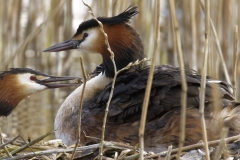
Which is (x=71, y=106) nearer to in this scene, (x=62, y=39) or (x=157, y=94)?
(x=157, y=94)

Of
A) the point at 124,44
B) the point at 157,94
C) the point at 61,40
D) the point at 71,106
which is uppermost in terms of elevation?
the point at 124,44

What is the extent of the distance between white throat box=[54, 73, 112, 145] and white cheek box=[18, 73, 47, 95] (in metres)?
0.31

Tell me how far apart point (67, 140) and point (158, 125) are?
89 centimetres

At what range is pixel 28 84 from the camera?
528 centimetres

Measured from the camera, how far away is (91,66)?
32.2ft

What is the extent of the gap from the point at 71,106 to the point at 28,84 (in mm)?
446

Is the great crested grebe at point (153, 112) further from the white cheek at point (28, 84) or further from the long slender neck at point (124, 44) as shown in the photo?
the white cheek at point (28, 84)

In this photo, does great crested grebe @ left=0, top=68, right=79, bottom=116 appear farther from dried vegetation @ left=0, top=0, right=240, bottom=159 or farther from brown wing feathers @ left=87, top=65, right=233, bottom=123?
dried vegetation @ left=0, top=0, right=240, bottom=159

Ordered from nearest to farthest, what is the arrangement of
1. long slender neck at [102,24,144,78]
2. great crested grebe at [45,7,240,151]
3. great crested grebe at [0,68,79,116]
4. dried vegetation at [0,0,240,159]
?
1. great crested grebe at [45,7,240,151]
2. great crested grebe at [0,68,79,116]
3. long slender neck at [102,24,144,78]
4. dried vegetation at [0,0,240,159]

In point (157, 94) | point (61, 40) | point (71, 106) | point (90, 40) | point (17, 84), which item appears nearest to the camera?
point (157, 94)

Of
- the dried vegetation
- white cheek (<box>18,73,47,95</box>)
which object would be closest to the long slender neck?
white cheek (<box>18,73,47,95</box>)

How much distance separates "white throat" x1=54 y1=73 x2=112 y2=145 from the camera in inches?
206

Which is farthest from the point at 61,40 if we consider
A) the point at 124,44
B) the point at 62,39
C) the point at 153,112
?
the point at 153,112

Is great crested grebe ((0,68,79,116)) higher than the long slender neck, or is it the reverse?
the long slender neck
